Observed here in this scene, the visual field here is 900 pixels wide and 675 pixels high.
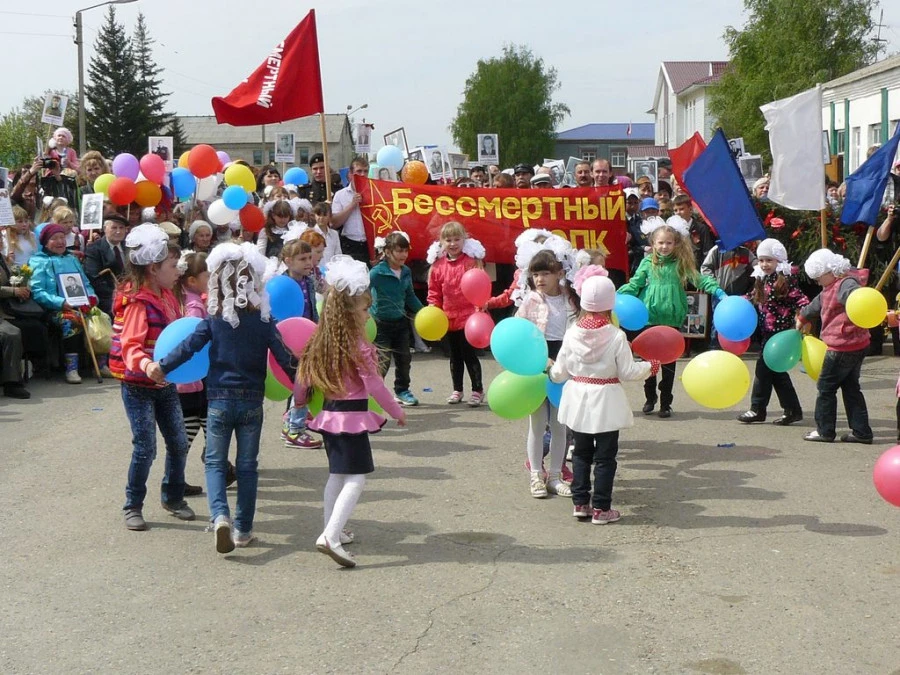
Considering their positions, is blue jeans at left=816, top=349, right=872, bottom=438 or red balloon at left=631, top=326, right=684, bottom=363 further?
blue jeans at left=816, top=349, right=872, bottom=438

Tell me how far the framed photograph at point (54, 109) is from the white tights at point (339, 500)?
37.6 ft

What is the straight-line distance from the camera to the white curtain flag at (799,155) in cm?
964

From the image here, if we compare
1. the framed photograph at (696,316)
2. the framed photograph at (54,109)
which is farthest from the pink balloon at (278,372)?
the framed photograph at (54,109)

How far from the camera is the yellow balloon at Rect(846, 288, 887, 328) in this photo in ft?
25.7

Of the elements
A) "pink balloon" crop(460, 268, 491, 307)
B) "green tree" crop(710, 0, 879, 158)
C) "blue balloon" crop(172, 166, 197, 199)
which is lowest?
"pink balloon" crop(460, 268, 491, 307)

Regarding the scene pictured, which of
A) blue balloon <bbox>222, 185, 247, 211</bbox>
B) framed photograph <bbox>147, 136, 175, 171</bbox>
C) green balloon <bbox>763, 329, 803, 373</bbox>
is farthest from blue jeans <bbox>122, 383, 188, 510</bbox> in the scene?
framed photograph <bbox>147, 136, 175, 171</bbox>

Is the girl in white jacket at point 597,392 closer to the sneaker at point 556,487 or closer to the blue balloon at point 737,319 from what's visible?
the sneaker at point 556,487

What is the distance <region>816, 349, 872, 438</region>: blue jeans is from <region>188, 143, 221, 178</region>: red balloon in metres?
8.10

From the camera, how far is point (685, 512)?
6.67 meters

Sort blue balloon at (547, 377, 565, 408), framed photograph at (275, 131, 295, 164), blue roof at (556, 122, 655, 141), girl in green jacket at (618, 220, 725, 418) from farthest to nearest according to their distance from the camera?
blue roof at (556, 122, 655, 141) < framed photograph at (275, 131, 295, 164) < girl in green jacket at (618, 220, 725, 418) < blue balloon at (547, 377, 565, 408)

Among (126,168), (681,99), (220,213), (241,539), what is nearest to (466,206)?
(220,213)

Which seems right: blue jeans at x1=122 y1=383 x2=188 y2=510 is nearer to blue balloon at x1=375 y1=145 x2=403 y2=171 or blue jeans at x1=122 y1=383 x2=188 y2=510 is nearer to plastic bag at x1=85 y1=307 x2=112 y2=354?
plastic bag at x1=85 y1=307 x2=112 y2=354

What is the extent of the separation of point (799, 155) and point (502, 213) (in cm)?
452

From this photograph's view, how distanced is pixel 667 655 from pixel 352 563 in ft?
5.97
